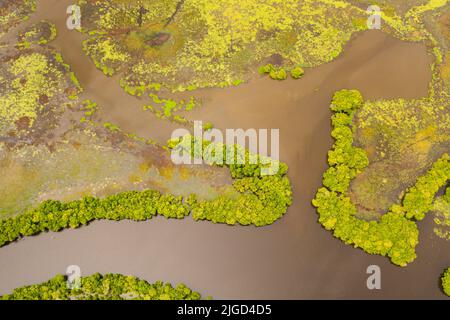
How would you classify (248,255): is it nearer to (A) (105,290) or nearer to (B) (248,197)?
(B) (248,197)

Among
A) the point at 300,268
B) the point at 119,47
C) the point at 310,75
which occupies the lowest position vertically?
the point at 300,268

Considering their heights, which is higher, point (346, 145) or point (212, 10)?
point (212, 10)
